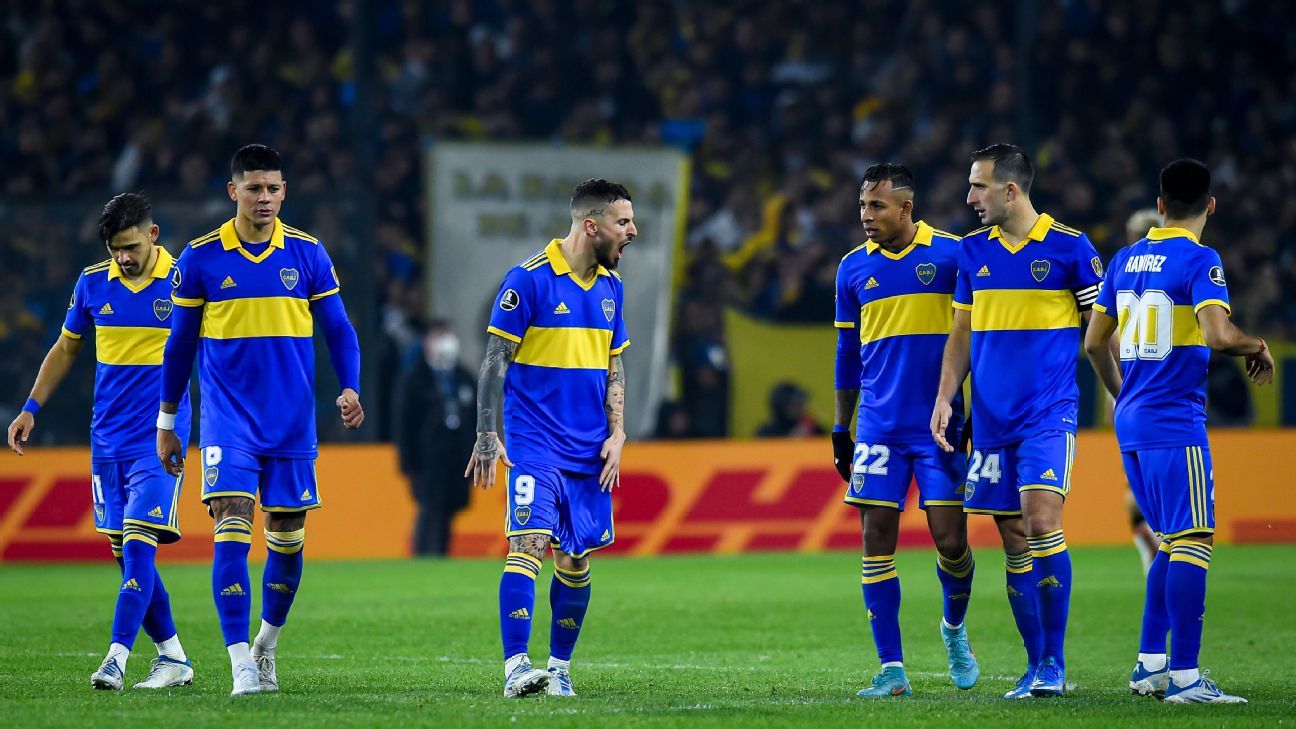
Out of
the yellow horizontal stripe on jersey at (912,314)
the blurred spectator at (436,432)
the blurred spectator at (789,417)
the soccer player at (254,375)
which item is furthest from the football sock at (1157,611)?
the blurred spectator at (789,417)

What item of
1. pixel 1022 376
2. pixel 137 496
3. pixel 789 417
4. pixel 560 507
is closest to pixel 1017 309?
pixel 1022 376

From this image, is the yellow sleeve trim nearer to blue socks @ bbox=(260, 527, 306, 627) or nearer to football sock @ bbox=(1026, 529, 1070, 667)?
blue socks @ bbox=(260, 527, 306, 627)

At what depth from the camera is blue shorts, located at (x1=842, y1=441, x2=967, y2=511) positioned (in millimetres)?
7898

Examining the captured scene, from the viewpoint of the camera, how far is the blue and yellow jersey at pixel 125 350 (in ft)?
27.6

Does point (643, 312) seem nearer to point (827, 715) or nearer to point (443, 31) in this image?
point (443, 31)

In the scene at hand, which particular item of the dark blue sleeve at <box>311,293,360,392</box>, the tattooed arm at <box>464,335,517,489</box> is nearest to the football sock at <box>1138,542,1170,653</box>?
the tattooed arm at <box>464,335,517,489</box>

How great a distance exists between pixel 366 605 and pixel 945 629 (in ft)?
19.1

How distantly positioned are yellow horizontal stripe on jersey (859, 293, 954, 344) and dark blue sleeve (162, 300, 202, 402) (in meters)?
3.15

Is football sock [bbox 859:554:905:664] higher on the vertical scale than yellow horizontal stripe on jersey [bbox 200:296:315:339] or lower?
lower

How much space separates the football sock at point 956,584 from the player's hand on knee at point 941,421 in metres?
0.69

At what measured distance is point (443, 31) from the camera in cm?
2242

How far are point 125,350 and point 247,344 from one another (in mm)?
1111

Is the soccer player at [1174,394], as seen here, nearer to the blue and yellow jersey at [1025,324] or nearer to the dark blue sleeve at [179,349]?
the blue and yellow jersey at [1025,324]

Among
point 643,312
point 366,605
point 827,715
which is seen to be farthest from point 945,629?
point 643,312
